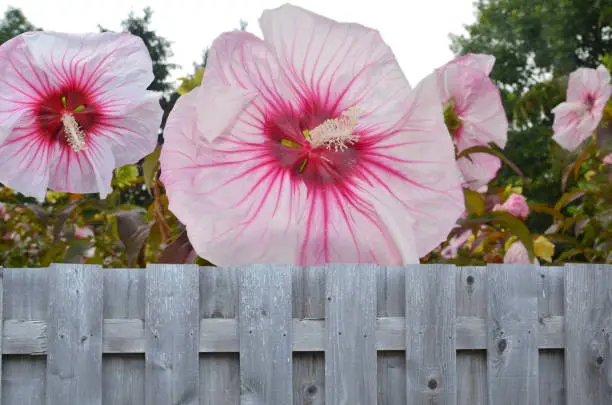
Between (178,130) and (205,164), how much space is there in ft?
0.16

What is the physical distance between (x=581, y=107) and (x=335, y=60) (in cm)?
151

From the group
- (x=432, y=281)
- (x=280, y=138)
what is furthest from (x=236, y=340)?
(x=280, y=138)

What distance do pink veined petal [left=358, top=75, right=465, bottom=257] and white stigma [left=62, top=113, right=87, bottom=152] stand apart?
0.36 m

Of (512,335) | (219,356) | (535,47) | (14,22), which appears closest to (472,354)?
(512,335)

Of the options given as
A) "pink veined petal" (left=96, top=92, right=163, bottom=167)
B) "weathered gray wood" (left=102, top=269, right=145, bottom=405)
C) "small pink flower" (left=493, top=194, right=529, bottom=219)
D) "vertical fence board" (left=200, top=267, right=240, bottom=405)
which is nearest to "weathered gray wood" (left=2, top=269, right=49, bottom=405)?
"weathered gray wood" (left=102, top=269, right=145, bottom=405)

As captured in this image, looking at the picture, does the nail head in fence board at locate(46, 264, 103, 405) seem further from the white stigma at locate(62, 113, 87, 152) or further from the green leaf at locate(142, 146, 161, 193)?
the white stigma at locate(62, 113, 87, 152)

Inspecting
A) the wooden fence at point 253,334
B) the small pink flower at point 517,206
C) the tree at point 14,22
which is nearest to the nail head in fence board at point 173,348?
the wooden fence at point 253,334

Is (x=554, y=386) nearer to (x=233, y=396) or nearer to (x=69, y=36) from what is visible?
(x=233, y=396)

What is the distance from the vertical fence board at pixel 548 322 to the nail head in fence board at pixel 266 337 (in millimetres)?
617

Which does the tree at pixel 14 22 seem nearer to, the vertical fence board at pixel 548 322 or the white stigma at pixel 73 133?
the vertical fence board at pixel 548 322

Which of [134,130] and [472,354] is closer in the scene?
[134,130]

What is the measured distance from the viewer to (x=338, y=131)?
2.50 ft

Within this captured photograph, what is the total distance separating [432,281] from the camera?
58.7 inches

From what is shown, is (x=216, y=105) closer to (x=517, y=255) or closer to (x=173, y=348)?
(x=173, y=348)
